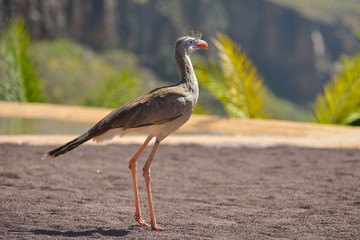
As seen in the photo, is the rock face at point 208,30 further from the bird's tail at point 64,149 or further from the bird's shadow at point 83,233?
the bird's shadow at point 83,233

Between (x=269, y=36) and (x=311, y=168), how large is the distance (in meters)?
94.4

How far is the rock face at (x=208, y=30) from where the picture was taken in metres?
58.5

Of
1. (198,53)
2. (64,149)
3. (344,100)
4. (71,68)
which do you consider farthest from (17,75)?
(71,68)

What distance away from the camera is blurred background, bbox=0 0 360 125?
459 inches

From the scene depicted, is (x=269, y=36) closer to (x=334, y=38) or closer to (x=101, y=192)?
(x=334, y=38)

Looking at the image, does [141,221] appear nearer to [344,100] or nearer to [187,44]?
[187,44]

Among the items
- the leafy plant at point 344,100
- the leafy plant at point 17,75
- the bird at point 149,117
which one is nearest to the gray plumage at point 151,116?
the bird at point 149,117

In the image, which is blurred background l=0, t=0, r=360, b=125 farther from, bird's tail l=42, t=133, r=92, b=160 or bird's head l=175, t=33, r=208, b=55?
bird's tail l=42, t=133, r=92, b=160

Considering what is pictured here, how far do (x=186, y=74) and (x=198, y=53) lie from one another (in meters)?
40.0

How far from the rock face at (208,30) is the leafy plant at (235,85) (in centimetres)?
3418

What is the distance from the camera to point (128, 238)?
3.42m

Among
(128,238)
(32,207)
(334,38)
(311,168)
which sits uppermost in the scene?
(128,238)

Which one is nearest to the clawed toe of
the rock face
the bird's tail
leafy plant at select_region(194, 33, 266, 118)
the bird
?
the bird

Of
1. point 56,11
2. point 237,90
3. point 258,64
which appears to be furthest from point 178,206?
point 258,64
